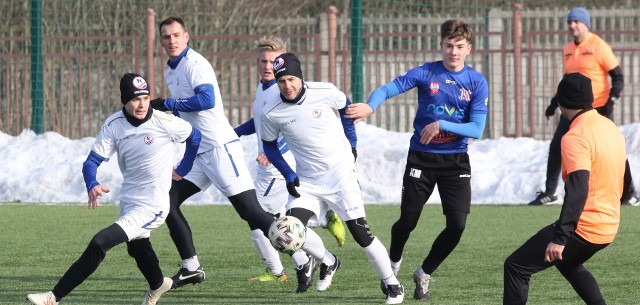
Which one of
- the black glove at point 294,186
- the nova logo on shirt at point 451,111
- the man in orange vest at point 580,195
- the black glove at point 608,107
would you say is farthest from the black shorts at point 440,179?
the black glove at point 608,107

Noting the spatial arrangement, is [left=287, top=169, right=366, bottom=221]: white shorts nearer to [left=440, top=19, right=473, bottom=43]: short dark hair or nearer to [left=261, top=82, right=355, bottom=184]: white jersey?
[left=261, top=82, right=355, bottom=184]: white jersey

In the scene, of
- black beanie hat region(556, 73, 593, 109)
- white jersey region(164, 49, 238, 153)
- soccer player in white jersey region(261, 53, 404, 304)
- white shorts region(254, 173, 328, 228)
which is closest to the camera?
black beanie hat region(556, 73, 593, 109)

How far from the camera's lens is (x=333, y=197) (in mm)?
9234

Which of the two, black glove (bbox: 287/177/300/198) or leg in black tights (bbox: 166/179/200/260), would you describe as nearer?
black glove (bbox: 287/177/300/198)

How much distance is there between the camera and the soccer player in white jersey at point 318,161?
9.17 m

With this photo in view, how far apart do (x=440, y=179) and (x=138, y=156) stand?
2123mm

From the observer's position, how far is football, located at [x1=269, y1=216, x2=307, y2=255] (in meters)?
8.91

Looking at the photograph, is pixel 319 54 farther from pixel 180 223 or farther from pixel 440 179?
pixel 440 179

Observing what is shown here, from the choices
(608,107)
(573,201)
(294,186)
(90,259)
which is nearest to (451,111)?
(294,186)

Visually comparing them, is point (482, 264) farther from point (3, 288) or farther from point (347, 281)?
point (3, 288)

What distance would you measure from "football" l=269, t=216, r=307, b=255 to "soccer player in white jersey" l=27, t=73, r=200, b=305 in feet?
2.39

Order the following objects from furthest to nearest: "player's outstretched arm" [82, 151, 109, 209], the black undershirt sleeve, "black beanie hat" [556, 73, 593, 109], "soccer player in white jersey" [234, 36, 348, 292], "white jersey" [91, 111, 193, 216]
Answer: "soccer player in white jersey" [234, 36, 348, 292]
"white jersey" [91, 111, 193, 216]
"player's outstretched arm" [82, 151, 109, 209]
"black beanie hat" [556, 73, 593, 109]
the black undershirt sleeve

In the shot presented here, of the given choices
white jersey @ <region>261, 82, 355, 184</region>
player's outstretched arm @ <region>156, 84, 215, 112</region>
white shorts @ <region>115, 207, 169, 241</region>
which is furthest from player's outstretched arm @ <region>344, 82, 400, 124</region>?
white shorts @ <region>115, 207, 169, 241</region>

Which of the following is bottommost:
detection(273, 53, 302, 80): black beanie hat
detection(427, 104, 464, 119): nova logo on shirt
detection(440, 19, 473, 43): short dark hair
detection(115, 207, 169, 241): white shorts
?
detection(115, 207, 169, 241): white shorts
